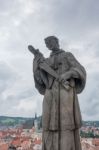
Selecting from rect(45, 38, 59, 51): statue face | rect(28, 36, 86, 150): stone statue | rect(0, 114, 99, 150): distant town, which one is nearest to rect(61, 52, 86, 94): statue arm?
rect(28, 36, 86, 150): stone statue

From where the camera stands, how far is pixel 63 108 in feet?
34.0

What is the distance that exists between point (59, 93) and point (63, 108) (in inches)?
12.1

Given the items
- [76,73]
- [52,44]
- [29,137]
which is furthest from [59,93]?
[29,137]

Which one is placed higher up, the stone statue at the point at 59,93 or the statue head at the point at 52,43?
the statue head at the point at 52,43

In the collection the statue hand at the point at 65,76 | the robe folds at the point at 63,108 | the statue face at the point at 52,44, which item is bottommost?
the robe folds at the point at 63,108

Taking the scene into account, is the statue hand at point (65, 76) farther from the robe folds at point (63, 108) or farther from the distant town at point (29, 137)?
the distant town at point (29, 137)

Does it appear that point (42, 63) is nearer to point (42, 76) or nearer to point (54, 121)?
point (42, 76)

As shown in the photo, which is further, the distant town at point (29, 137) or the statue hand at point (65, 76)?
the distant town at point (29, 137)

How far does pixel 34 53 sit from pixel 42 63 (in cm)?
26

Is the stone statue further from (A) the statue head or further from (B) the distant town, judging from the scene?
(B) the distant town

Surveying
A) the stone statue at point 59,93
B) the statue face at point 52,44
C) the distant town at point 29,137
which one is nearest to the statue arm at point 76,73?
the stone statue at point 59,93

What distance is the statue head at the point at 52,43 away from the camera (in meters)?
10.9

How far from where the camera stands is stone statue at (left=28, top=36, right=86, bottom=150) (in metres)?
10.3

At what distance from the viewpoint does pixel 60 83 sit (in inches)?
415
